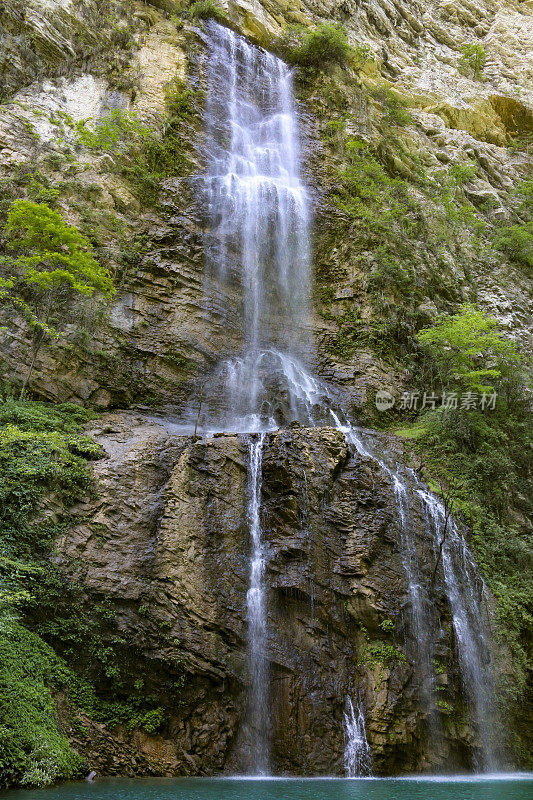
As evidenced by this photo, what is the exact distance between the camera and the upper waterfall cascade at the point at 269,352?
404 inches

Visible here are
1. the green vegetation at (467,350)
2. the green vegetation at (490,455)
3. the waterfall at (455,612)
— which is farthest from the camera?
the green vegetation at (467,350)

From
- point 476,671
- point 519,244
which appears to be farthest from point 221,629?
point 519,244

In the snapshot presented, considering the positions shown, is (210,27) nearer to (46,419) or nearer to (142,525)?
(46,419)

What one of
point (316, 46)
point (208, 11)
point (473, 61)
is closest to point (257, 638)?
point (208, 11)

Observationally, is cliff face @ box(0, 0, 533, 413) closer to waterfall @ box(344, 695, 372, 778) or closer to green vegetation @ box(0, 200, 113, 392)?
green vegetation @ box(0, 200, 113, 392)

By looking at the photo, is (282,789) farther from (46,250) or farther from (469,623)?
(46,250)

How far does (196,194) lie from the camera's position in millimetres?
18719

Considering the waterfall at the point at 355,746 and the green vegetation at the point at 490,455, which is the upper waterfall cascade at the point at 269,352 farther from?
the green vegetation at the point at 490,455

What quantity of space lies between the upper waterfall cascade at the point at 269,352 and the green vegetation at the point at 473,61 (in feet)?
41.1

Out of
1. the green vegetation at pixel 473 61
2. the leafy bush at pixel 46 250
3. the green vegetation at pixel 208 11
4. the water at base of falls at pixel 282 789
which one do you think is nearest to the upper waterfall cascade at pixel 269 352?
the green vegetation at pixel 208 11

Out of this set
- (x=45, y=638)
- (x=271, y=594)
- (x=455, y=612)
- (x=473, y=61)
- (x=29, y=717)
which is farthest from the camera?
(x=473, y=61)

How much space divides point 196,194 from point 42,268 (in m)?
6.84

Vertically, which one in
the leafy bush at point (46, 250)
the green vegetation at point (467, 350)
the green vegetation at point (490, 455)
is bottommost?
the green vegetation at point (490, 455)

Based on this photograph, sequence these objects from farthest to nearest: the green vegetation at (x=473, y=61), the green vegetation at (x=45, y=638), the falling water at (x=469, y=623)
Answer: the green vegetation at (x=473, y=61)
the falling water at (x=469, y=623)
the green vegetation at (x=45, y=638)
